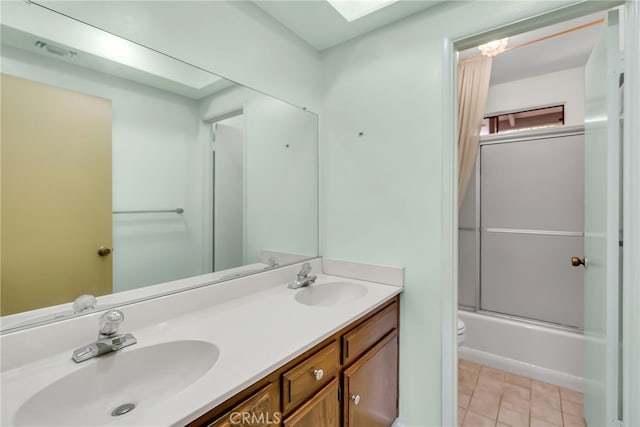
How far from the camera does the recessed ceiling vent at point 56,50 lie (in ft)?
2.86

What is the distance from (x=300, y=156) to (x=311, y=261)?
697 mm

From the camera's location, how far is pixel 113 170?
1.03m

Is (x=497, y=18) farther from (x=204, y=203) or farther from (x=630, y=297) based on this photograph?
(x=204, y=203)

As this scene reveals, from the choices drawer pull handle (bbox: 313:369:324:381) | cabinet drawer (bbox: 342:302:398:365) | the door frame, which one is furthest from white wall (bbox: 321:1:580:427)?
drawer pull handle (bbox: 313:369:324:381)

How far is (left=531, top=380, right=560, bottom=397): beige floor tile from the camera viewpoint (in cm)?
192

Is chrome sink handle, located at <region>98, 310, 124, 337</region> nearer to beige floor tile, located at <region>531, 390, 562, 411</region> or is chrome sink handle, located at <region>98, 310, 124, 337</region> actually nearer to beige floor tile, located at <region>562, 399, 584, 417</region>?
beige floor tile, located at <region>531, 390, 562, 411</region>

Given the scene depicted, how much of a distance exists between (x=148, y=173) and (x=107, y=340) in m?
0.62

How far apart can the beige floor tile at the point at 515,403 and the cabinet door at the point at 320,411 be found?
1.41 metres

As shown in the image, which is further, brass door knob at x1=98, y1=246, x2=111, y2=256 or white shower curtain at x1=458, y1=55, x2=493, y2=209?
white shower curtain at x1=458, y1=55, x2=493, y2=209

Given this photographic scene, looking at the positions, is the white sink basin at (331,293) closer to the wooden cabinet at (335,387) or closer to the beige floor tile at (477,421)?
the wooden cabinet at (335,387)

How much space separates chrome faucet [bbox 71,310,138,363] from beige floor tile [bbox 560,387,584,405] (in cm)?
262

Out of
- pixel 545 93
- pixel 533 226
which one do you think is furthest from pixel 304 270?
pixel 545 93

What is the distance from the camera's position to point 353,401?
117cm

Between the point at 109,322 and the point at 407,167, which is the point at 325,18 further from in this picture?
the point at 109,322
